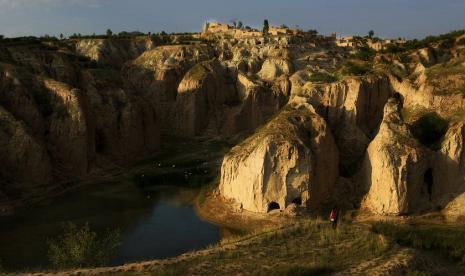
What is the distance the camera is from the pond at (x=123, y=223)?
29766 millimetres

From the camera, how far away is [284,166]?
1367 inches

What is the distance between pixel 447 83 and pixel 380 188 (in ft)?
38.1

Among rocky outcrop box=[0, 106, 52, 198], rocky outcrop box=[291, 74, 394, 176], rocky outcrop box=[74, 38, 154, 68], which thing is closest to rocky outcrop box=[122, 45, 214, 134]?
rocky outcrop box=[74, 38, 154, 68]

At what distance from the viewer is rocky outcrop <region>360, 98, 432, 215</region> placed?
3362 cm

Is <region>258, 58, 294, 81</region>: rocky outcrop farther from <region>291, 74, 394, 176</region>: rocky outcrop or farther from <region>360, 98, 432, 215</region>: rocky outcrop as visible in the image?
<region>360, 98, 432, 215</region>: rocky outcrop

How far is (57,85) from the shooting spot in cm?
4741

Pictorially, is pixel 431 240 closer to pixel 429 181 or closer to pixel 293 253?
pixel 293 253

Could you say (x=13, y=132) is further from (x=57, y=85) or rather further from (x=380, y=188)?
(x=380, y=188)

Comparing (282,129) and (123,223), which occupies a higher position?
(282,129)

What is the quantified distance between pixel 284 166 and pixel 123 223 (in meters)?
11.9

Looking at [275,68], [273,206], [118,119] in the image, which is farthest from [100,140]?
[275,68]

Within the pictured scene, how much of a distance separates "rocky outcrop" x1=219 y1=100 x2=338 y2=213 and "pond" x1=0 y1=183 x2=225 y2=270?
3855 mm

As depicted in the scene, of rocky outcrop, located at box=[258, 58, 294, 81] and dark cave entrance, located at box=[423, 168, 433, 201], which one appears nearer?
dark cave entrance, located at box=[423, 168, 433, 201]

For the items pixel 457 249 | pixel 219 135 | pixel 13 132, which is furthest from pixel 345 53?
pixel 457 249
